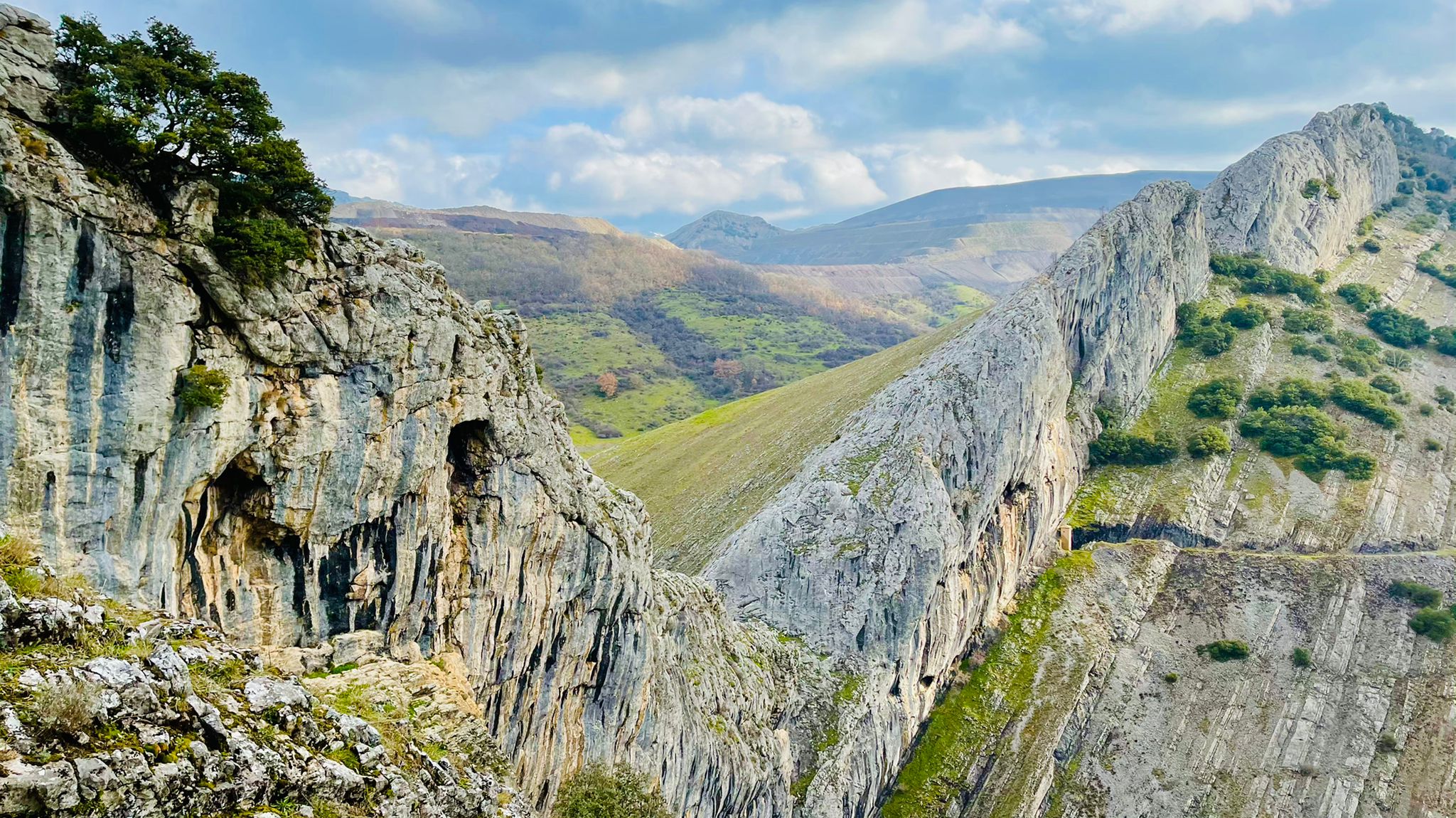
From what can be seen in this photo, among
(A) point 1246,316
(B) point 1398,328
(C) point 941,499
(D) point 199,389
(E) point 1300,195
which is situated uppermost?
(E) point 1300,195

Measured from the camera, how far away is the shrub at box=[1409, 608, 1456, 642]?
200ft

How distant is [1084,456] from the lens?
273 ft

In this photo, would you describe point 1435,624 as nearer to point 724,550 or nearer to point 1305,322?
point 1305,322

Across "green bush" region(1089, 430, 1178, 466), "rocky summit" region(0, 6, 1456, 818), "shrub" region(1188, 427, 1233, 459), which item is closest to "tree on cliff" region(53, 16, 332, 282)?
"rocky summit" region(0, 6, 1456, 818)

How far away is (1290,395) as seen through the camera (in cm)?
8594

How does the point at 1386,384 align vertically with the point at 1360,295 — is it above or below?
below

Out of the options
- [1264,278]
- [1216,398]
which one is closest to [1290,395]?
[1216,398]

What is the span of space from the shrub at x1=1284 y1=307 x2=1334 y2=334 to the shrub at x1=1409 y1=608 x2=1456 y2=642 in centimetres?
4618

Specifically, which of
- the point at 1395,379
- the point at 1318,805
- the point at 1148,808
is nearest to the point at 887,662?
the point at 1148,808

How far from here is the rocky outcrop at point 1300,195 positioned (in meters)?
110

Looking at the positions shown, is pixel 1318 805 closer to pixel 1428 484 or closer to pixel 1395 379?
pixel 1428 484

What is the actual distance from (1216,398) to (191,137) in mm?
97026

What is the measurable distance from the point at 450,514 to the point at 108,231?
12.6 meters

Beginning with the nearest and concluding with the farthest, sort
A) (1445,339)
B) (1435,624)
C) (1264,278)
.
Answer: (1435,624), (1445,339), (1264,278)
